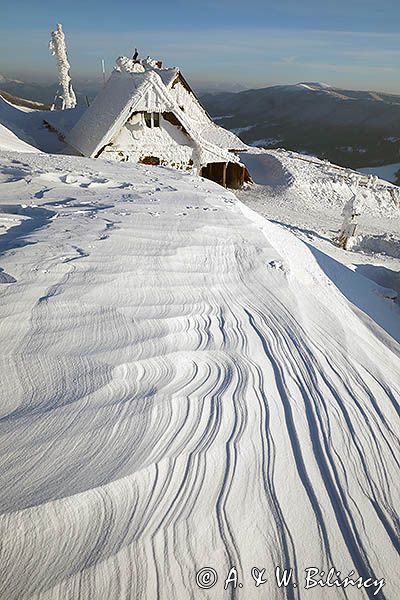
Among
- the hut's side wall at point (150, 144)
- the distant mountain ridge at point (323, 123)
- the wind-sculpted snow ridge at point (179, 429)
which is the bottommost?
the wind-sculpted snow ridge at point (179, 429)

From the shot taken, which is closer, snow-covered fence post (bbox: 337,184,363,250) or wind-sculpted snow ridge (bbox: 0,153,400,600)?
wind-sculpted snow ridge (bbox: 0,153,400,600)

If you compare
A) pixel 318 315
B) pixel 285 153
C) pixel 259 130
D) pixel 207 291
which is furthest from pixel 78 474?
pixel 259 130

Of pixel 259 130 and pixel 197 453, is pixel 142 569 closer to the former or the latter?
pixel 197 453

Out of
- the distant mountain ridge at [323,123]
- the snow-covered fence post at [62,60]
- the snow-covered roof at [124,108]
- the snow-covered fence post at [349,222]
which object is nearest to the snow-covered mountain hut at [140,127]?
the snow-covered roof at [124,108]

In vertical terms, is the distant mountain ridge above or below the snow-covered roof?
above

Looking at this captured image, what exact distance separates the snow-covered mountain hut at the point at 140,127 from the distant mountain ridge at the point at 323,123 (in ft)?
80.7

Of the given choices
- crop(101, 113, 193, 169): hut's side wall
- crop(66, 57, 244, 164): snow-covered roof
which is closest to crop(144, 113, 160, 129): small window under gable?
crop(101, 113, 193, 169): hut's side wall

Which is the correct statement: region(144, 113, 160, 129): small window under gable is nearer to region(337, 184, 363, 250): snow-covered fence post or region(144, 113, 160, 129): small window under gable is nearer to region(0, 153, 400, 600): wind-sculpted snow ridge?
region(337, 184, 363, 250): snow-covered fence post

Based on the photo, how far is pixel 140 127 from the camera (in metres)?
14.8

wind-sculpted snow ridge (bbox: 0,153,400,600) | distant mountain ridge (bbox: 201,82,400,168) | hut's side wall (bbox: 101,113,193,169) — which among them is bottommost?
wind-sculpted snow ridge (bbox: 0,153,400,600)

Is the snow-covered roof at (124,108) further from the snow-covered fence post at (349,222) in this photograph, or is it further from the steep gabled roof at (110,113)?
the snow-covered fence post at (349,222)

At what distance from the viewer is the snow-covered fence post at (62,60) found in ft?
80.1

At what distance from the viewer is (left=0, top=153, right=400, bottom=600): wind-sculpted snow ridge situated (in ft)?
4.94

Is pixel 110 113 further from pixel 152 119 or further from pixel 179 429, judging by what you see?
pixel 179 429
